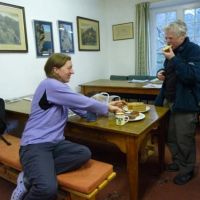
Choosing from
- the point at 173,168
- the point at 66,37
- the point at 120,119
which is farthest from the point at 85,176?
the point at 66,37

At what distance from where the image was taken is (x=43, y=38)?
11.5 ft

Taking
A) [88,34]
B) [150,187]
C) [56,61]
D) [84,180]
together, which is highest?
[88,34]

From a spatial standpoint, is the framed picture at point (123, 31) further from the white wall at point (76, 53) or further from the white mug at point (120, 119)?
the white mug at point (120, 119)

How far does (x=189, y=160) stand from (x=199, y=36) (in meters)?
2.79

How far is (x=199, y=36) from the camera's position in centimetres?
421

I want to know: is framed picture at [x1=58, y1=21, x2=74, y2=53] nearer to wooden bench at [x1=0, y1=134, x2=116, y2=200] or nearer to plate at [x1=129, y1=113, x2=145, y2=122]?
plate at [x1=129, y1=113, x2=145, y2=122]

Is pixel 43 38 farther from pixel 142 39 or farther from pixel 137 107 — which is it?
pixel 137 107

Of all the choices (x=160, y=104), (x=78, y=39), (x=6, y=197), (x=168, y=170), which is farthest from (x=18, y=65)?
(x=168, y=170)

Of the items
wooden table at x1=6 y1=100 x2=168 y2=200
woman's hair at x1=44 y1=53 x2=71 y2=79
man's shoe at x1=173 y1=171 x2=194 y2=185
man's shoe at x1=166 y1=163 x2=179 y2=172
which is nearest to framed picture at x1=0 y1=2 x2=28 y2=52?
woman's hair at x1=44 y1=53 x2=71 y2=79

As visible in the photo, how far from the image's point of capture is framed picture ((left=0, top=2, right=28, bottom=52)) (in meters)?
2.98

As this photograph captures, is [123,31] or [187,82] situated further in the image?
[123,31]

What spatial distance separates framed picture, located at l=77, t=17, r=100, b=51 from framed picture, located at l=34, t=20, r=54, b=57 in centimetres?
70

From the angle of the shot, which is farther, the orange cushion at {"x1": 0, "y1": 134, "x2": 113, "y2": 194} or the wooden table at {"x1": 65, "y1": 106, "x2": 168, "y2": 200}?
the wooden table at {"x1": 65, "y1": 106, "x2": 168, "y2": 200}

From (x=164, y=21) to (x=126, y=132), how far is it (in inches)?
136
